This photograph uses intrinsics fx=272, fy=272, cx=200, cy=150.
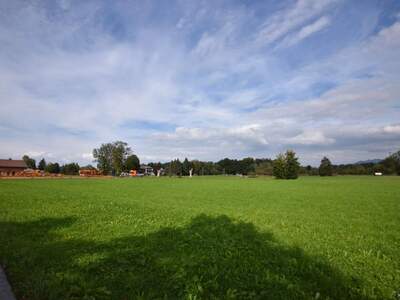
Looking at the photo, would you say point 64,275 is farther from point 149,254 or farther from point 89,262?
point 149,254

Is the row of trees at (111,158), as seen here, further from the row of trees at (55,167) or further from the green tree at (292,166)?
the green tree at (292,166)

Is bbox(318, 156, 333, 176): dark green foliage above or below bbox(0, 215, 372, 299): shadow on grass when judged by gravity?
above

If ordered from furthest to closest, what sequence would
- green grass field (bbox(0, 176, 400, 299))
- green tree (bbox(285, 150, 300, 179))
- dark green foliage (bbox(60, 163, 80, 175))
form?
dark green foliage (bbox(60, 163, 80, 175))
green tree (bbox(285, 150, 300, 179))
green grass field (bbox(0, 176, 400, 299))

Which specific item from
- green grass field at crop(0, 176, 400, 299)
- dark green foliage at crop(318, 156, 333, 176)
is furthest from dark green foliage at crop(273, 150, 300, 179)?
green grass field at crop(0, 176, 400, 299)

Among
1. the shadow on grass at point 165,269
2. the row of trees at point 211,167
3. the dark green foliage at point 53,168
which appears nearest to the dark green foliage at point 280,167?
the row of trees at point 211,167

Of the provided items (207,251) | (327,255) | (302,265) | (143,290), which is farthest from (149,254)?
(327,255)

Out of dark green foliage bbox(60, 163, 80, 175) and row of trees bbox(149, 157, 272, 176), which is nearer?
dark green foliage bbox(60, 163, 80, 175)

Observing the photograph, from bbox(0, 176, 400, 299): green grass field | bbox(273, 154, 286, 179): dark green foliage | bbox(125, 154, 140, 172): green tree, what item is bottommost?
bbox(0, 176, 400, 299): green grass field

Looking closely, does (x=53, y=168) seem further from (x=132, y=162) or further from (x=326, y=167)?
(x=326, y=167)

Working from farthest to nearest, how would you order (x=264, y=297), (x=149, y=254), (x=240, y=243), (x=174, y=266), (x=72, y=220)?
(x=72, y=220)
(x=240, y=243)
(x=149, y=254)
(x=174, y=266)
(x=264, y=297)

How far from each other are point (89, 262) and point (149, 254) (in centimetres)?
147

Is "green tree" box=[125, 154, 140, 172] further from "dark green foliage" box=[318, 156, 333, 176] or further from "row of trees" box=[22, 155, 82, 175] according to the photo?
"dark green foliage" box=[318, 156, 333, 176]

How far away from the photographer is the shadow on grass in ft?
16.0

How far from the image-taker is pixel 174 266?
6160 mm
